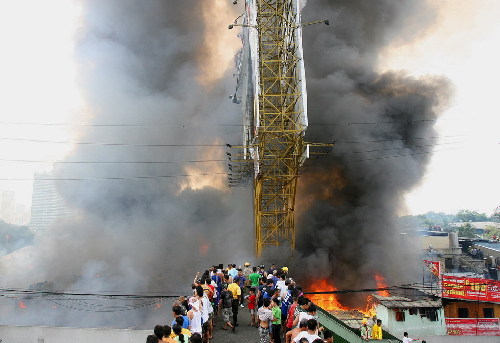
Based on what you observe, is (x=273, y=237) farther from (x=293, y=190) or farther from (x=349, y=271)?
(x=349, y=271)

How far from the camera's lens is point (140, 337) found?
13.0m

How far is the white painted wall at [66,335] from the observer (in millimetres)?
13023

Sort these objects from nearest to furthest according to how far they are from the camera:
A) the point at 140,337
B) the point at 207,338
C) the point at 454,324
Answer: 1. the point at 207,338
2. the point at 140,337
3. the point at 454,324

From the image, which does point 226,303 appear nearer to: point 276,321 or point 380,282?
point 276,321

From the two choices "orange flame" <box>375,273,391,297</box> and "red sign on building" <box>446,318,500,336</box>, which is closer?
"red sign on building" <box>446,318,500,336</box>

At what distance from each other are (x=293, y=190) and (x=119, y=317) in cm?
1485

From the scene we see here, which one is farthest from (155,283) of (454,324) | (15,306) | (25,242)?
(25,242)

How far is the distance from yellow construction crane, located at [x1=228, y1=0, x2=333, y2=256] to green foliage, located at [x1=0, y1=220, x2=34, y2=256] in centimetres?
2753

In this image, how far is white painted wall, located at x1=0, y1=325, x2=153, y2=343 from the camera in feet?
42.7

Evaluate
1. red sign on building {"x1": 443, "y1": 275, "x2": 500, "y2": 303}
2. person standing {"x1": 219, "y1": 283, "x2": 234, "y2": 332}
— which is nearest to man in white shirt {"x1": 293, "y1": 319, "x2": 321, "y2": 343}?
person standing {"x1": 219, "y1": 283, "x2": 234, "y2": 332}

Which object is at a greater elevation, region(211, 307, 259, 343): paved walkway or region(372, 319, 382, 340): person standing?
region(211, 307, 259, 343): paved walkway

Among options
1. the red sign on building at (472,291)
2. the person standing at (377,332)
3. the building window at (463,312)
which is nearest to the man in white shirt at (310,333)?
the person standing at (377,332)

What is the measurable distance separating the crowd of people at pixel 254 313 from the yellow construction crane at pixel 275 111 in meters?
6.93

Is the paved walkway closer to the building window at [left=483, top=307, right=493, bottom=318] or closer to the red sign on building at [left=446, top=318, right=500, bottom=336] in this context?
the red sign on building at [left=446, top=318, right=500, bottom=336]
